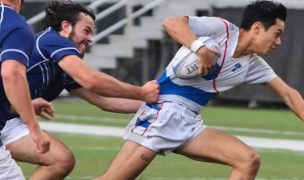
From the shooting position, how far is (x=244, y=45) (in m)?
6.95

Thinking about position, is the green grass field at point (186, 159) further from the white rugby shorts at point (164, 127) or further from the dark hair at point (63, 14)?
the dark hair at point (63, 14)

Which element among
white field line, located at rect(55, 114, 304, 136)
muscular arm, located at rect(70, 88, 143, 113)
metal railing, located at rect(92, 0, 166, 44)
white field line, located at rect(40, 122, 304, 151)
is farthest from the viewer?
metal railing, located at rect(92, 0, 166, 44)

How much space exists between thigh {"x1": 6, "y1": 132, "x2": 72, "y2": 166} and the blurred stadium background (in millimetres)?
3083

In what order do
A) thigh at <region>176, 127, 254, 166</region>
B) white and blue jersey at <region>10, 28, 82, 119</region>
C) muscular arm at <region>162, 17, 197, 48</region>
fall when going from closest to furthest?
1. white and blue jersey at <region>10, 28, 82, 119</region>
2. muscular arm at <region>162, 17, 197, 48</region>
3. thigh at <region>176, 127, 254, 166</region>

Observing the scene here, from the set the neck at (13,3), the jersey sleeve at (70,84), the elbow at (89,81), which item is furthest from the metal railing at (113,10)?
the neck at (13,3)

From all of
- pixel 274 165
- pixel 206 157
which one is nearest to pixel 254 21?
pixel 206 157

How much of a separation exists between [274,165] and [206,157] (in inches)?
176

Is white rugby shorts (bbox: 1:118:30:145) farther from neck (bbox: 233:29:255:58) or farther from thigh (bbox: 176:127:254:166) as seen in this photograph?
neck (bbox: 233:29:255:58)

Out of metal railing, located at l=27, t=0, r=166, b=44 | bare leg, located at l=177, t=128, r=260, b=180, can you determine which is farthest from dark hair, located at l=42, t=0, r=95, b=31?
metal railing, located at l=27, t=0, r=166, b=44

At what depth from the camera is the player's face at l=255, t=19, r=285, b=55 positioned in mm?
6902

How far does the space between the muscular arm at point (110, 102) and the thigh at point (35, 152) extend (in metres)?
0.61

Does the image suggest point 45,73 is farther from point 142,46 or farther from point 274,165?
point 142,46

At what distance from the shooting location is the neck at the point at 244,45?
6.95m

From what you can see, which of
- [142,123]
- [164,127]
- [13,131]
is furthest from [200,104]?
[13,131]
